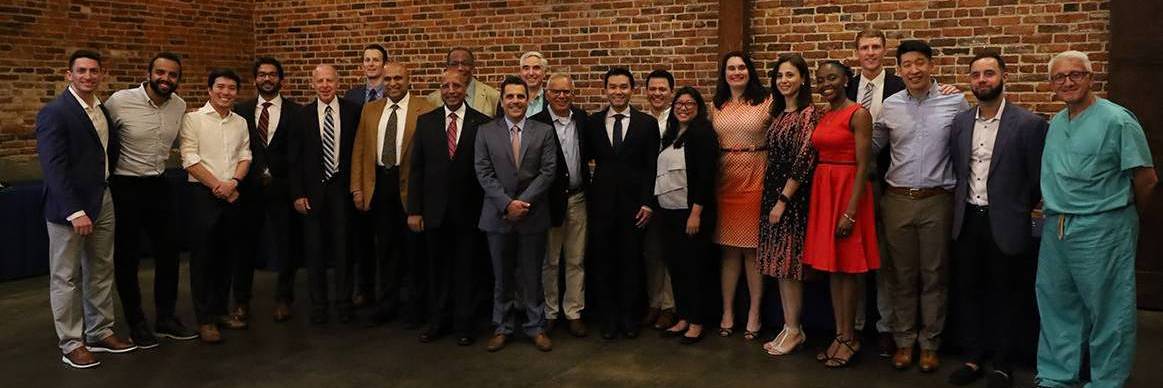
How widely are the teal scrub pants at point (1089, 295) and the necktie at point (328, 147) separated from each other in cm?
347

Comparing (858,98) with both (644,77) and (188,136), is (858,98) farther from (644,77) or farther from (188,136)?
(188,136)

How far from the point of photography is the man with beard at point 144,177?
4.47 m

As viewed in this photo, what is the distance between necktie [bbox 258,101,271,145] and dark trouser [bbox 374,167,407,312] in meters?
0.65

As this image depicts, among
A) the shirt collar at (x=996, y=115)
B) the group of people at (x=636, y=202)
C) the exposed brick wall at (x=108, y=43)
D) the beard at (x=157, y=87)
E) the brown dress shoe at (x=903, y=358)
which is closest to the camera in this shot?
the group of people at (x=636, y=202)

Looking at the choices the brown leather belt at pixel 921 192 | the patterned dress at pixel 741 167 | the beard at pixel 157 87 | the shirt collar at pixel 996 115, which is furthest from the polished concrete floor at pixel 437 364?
the beard at pixel 157 87

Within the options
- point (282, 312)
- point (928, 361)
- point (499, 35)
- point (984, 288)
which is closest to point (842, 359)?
point (928, 361)

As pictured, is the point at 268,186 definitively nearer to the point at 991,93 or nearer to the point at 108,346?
the point at 108,346

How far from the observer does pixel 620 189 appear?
4664 millimetres

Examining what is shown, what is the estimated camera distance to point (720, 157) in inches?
177

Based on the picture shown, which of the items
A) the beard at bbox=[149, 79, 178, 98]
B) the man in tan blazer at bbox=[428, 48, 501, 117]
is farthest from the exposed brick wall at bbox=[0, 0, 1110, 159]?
the beard at bbox=[149, 79, 178, 98]

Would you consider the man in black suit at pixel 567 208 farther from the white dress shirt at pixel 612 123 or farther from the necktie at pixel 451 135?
the necktie at pixel 451 135

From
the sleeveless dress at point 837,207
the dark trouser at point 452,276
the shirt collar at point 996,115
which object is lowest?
the dark trouser at point 452,276

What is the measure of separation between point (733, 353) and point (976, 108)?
1573 mm

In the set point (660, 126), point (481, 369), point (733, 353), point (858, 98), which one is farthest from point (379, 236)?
point (858, 98)
